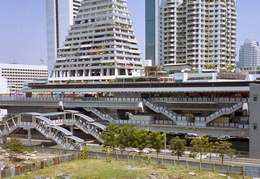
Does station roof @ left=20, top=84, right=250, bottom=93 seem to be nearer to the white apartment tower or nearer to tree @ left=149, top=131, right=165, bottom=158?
tree @ left=149, top=131, right=165, bottom=158

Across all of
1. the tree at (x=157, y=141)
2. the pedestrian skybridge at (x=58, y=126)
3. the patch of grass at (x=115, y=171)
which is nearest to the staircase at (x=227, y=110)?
the tree at (x=157, y=141)

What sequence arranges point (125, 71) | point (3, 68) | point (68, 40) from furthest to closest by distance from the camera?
point (3, 68) < point (68, 40) < point (125, 71)

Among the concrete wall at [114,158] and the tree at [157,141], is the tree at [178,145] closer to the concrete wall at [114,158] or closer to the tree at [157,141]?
the tree at [157,141]

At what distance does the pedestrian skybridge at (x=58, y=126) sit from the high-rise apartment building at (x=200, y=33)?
215ft

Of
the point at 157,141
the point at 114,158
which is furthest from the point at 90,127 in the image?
the point at 157,141

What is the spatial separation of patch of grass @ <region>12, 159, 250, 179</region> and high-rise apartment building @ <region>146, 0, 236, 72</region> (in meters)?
79.3

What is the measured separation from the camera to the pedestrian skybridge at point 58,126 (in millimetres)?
51844

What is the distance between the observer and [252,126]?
45.5m

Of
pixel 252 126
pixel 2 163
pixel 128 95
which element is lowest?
pixel 2 163

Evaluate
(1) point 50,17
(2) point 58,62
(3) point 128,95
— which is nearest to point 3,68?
(1) point 50,17

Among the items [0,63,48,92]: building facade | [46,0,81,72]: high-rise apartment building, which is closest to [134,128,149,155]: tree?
[46,0,81,72]: high-rise apartment building

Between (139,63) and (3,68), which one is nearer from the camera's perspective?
(139,63)

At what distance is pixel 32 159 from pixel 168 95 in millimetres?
26834

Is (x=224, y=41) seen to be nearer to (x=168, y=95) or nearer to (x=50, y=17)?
(x=168, y=95)
